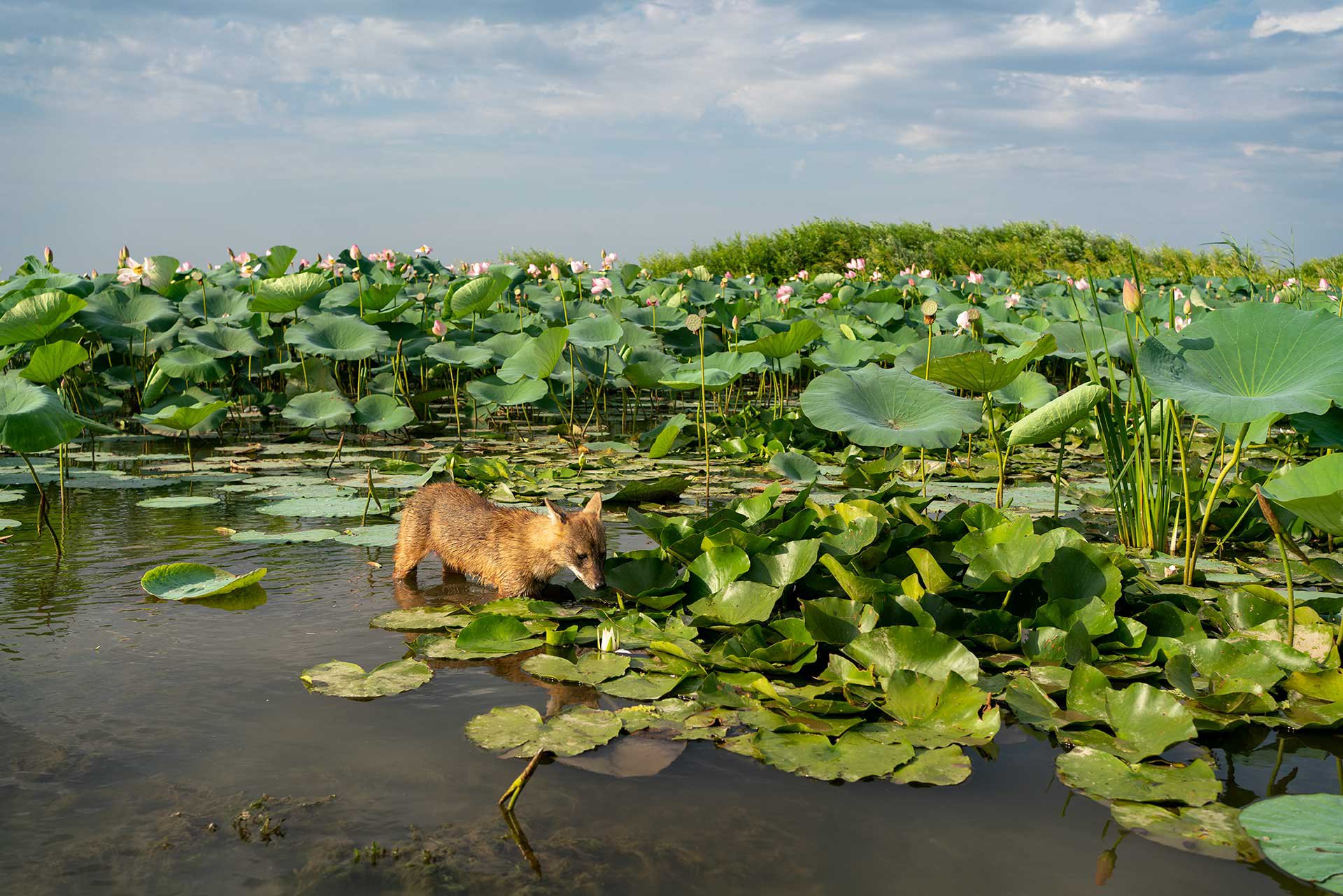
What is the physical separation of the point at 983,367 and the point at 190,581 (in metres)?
3.10

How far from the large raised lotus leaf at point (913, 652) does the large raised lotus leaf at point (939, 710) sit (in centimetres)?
14

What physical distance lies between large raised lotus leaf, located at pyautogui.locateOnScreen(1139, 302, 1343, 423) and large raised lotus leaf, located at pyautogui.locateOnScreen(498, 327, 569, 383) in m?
3.77

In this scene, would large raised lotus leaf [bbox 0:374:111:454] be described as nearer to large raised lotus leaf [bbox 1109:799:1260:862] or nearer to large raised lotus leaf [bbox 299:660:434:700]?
large raised lotus leaf [bbox 299:660:434:700]

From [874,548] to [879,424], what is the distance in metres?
0.75

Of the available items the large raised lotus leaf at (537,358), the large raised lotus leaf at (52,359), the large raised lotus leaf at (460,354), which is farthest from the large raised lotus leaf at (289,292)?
the large raised lotus leaf at (52,359)

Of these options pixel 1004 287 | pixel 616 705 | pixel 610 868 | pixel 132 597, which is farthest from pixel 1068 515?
pixel 1004 287

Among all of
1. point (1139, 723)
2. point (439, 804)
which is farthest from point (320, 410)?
point (1139, 723)

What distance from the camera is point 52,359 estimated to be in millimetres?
4789

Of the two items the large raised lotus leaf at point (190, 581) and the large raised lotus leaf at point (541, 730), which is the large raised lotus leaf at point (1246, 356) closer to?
the large raised lotus leaf at point (541, 730)

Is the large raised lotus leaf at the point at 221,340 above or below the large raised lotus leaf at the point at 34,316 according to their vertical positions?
below

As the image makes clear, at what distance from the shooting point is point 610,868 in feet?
6.47

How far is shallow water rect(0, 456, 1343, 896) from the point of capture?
1944 millimetres

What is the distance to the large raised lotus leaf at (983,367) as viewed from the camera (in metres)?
3.99

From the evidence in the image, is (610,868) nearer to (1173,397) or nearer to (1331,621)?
(1173,397)
